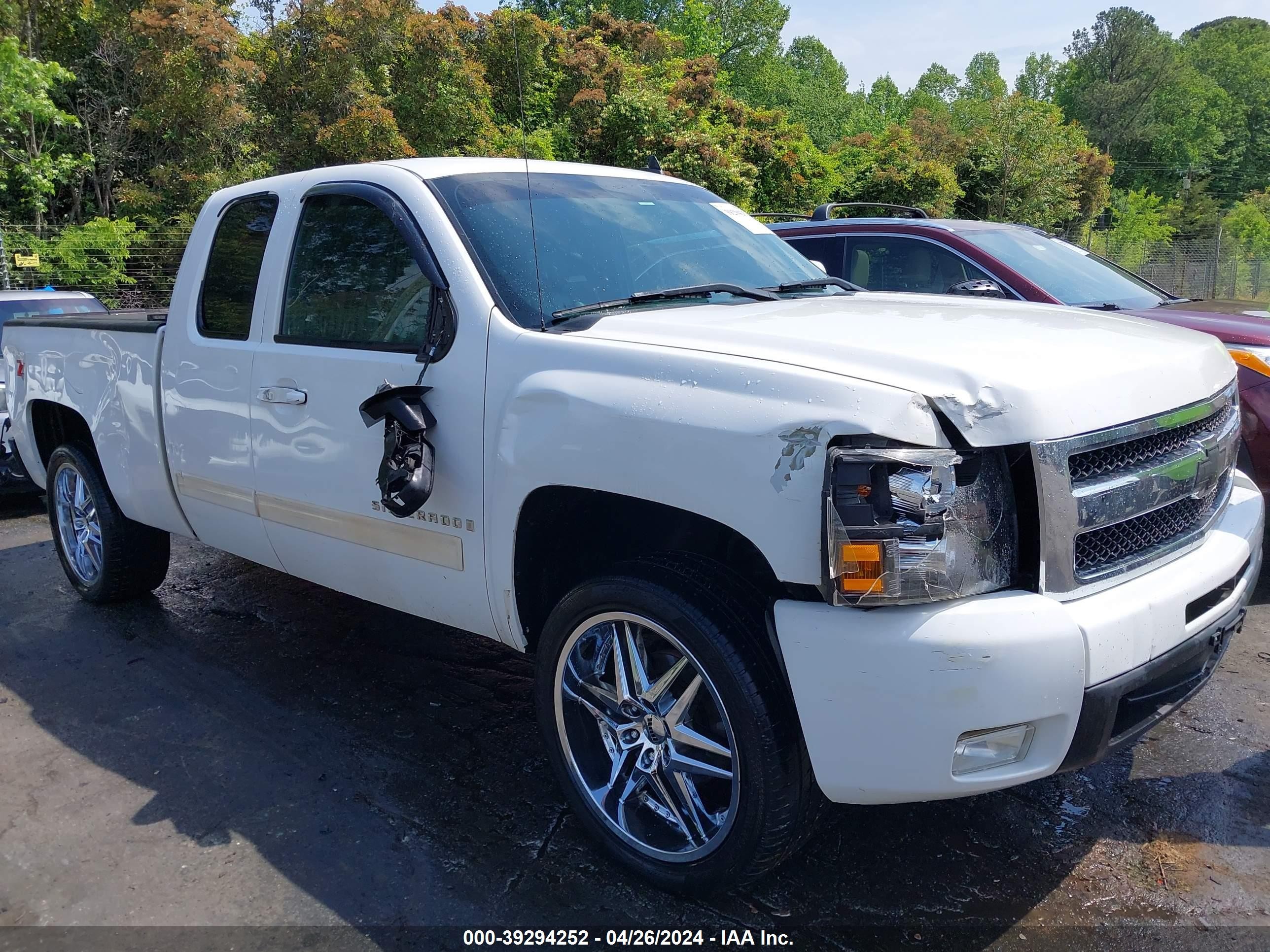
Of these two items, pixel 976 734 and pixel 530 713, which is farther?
pixel 530 713

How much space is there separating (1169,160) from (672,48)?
178 feet

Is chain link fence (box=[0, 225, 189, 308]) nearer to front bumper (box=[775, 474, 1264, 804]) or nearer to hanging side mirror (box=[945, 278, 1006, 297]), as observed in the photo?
hanging side mirror (box=[945, 278, 1006, 297])

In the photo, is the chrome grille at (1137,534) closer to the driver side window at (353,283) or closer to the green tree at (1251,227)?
the driver side window at (353,283)

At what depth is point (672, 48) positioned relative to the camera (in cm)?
3403

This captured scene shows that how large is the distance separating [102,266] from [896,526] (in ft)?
59.7

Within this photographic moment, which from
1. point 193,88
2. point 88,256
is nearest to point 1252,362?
point 88,256

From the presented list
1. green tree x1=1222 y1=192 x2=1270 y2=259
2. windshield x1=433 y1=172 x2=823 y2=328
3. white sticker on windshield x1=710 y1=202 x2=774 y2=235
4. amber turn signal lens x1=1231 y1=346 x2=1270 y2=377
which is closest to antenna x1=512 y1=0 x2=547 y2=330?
windshield x1=433 y1=172 x2=823 y2=328

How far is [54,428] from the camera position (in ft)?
18.6

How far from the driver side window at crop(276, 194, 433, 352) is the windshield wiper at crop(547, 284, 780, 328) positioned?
1.49ft

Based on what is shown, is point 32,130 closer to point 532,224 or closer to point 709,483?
point 532,224

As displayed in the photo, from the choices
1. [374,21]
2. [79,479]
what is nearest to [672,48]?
[374,21]

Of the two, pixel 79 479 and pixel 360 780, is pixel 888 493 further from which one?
pixel 79 479

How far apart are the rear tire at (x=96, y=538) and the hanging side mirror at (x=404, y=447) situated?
2.64m

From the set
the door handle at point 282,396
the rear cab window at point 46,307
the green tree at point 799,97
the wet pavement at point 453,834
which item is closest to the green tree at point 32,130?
the rear cab window at point 46,307
